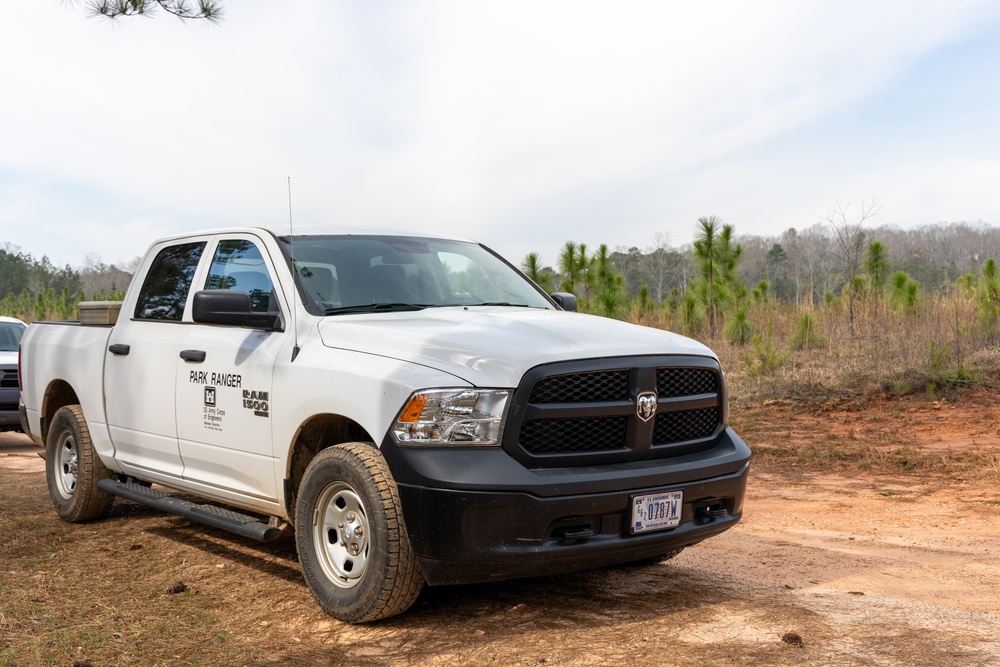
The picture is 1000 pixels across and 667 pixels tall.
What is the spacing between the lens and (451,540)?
161 inches

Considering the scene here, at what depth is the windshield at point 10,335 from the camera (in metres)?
12.9

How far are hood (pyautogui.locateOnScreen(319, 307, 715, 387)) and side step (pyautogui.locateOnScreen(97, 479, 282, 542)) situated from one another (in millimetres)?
1143

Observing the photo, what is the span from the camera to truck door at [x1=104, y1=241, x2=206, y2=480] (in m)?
5.89

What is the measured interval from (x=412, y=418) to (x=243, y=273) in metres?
1.98

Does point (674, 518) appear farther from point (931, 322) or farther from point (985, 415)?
point (931, 322)

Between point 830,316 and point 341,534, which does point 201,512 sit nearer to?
point 341,534

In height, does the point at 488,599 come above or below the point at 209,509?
below

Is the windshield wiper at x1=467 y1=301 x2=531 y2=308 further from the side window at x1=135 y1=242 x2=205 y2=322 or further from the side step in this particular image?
the side window at x1=135 y1=242 x2=205 y2=322

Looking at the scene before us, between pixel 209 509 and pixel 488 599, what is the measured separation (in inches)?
72.9

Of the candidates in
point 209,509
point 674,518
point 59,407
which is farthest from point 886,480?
point 59,407

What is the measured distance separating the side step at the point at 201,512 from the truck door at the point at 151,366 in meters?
0.13

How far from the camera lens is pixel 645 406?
446 cm

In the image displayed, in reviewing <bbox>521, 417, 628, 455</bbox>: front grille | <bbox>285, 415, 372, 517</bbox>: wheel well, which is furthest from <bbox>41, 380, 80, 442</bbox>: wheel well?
<bbox>521, 417, 628, 455</bbox>: front grille

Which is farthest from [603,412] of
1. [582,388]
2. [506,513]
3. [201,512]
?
[201,512]
